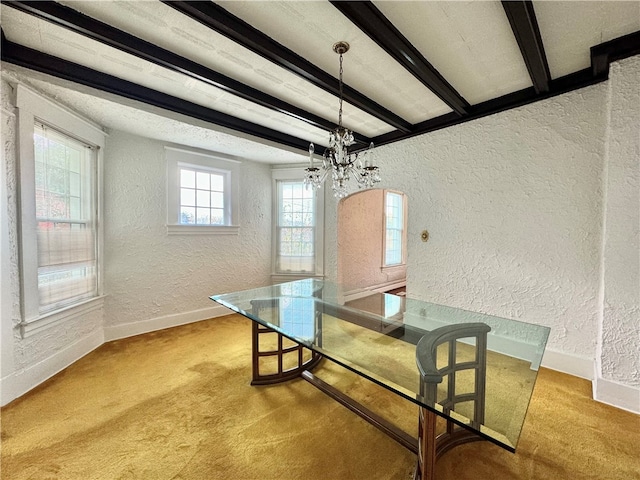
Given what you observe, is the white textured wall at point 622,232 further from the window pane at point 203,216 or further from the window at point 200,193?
the window pane at point 203,216

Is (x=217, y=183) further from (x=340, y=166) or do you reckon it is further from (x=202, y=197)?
(x=340, y=166)

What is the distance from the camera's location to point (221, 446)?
153cm

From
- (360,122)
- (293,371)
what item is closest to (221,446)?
(293,371)

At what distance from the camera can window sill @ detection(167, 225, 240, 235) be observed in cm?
350

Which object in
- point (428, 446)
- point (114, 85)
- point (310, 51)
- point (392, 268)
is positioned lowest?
point (428, 446)

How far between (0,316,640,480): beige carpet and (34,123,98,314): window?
33.7 inches

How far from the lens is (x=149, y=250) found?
3.32 m

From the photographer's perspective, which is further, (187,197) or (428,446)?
(187,197)

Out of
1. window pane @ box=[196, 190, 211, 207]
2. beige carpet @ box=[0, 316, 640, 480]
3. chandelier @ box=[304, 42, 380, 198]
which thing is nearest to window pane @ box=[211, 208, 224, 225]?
window pane @ box=[196, 190, 211, 207]

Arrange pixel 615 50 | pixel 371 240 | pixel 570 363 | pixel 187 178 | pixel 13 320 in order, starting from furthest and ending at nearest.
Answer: pixel 371 240
pixel 187 178
pixel 570 363
pixel 13 320
pixel 615 50

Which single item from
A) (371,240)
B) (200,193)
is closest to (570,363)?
(371,240)

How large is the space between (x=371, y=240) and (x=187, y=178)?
341cm

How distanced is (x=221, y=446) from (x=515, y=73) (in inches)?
142

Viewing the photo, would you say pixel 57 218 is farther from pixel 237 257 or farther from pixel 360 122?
pixel 360 122
